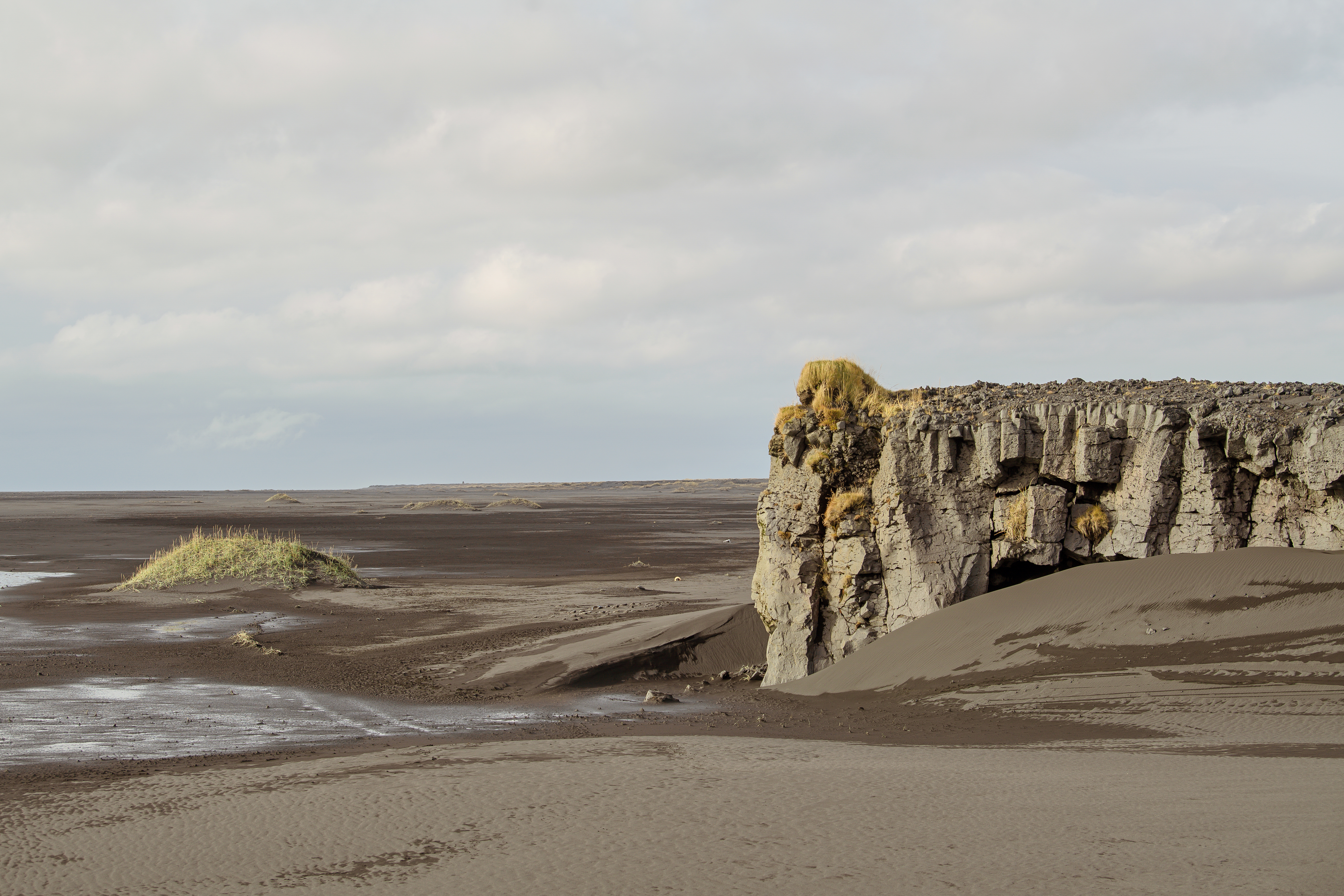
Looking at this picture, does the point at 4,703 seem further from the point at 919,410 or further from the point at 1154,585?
the point at 1154,585

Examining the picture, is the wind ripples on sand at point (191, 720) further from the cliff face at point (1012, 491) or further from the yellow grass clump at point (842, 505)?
the yellow grass clump at point (842, 505)

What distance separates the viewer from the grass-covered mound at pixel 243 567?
2942 centimetres

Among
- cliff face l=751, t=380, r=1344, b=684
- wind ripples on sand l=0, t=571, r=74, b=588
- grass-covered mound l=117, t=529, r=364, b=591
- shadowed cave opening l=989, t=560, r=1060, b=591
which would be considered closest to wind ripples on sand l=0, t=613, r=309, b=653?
grass-covered mound l=117, t=529, r=364, b=591

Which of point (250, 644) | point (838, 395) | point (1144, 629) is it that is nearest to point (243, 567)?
point (250, 644)

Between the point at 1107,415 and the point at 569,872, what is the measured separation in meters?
9.83

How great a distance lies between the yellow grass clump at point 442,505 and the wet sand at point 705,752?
7223cm

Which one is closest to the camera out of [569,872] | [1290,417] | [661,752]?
[569,872]

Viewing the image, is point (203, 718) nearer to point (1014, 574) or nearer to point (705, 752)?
point (705, 752)

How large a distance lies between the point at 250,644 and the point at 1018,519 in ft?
49.6

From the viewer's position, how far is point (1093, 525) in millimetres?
13531

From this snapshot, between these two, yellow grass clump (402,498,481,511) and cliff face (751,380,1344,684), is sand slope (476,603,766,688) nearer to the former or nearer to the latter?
cliff face (751,380,1344,684)

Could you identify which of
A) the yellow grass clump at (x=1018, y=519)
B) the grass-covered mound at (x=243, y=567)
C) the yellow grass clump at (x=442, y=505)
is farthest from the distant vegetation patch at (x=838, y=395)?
the yellow grass clump at (x=442, y=505)

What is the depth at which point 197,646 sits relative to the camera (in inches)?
797

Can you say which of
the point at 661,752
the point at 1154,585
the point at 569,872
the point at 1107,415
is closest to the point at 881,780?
the point at 661,752
